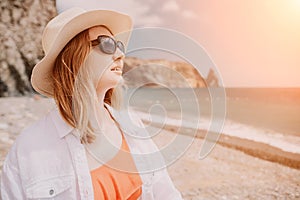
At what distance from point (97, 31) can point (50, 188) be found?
1.28 feet

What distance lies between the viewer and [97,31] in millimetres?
865

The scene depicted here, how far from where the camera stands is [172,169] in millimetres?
2334

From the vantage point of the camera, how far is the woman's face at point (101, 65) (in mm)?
839

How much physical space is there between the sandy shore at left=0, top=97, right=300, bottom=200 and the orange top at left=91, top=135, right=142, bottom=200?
1.14 metres

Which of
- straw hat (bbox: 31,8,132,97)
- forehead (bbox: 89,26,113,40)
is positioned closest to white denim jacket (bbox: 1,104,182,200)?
straw hat (bbox: 31,8,132,97)

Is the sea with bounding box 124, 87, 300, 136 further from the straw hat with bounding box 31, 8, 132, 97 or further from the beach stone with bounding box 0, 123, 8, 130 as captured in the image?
the straw hat with bounding box 31, 8, 132, 97

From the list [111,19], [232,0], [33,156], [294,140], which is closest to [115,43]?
[111,19]

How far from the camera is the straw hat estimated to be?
0.80 meters

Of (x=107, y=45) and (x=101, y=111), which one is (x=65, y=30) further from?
(x=101, y=111)

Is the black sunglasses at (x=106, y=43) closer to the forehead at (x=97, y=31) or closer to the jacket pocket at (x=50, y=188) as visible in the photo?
the forehead at (x=97, y=31)

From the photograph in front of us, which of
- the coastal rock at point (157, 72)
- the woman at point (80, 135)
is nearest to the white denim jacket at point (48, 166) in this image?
the woman at point (80, 135)

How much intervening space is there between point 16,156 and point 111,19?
0.40 metres

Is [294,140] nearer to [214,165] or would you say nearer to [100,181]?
[214,165]

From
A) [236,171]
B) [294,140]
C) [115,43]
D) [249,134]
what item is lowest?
[249,134]
